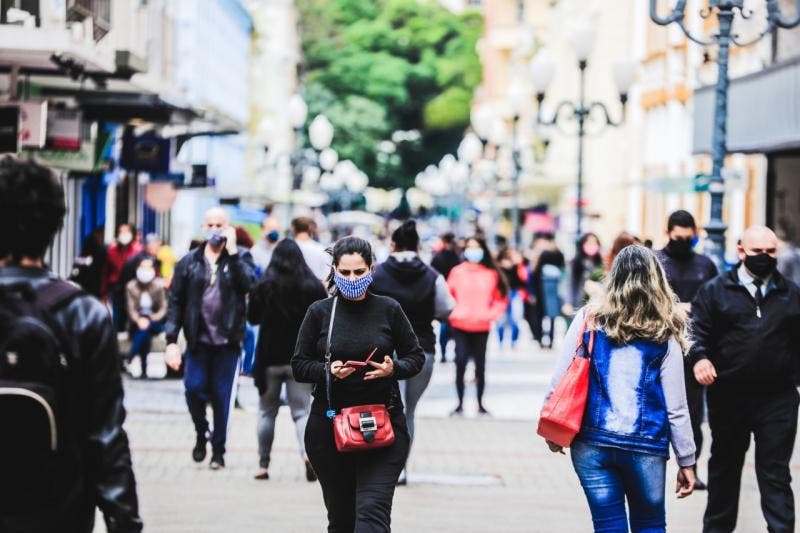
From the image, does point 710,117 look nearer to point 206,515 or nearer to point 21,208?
point 206,515

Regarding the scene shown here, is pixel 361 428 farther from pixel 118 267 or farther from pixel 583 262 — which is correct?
pixel 583 262

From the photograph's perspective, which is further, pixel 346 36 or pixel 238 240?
pixel 346 36

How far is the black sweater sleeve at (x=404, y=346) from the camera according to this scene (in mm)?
8203

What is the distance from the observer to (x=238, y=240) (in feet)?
55.6

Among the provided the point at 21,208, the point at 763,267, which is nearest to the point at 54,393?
the point at 21,208

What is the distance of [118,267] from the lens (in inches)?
903

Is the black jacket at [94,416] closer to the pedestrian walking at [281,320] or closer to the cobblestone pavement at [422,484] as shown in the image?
the cobblestone pavement at [422,484]

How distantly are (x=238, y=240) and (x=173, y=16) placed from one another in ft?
78.8

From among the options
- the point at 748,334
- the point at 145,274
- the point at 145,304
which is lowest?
the point at 145,304

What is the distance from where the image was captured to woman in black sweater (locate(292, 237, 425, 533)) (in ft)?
26.2

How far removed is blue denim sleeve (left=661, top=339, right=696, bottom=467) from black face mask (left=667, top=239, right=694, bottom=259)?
16.3 ft

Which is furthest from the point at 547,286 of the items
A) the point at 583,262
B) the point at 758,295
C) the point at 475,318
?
the point at 758,295

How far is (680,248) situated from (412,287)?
1.82 m

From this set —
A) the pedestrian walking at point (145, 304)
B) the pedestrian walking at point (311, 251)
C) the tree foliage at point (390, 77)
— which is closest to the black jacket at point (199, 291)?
the pedestrian walking at point (311, 251)
